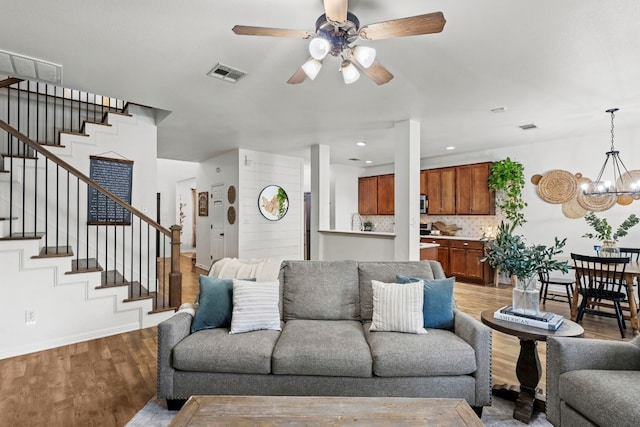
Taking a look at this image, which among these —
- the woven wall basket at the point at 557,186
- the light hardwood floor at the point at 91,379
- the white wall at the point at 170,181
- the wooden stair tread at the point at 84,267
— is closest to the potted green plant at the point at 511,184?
the woven wall basket at the point at 557,186

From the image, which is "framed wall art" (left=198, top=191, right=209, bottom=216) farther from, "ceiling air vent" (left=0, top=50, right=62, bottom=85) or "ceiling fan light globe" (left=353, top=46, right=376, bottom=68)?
"ceiling fan light globe" (left=353, top=46, right=376, bottom=68)

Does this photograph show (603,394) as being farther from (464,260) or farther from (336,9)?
(464,260)

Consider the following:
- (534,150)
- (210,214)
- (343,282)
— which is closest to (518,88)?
(343,282)

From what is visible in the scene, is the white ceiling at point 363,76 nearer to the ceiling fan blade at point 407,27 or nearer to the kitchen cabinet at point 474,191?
the ceiling fan blade at point 407,27

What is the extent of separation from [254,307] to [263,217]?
445 cm

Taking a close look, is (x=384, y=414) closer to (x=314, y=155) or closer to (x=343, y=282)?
(x=343, y=282)

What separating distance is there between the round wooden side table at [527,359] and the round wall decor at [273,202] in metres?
5.07

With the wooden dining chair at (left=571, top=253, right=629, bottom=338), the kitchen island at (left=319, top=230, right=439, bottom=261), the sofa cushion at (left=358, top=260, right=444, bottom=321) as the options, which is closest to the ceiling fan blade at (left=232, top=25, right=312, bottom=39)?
the sofa cushion at (left=358, top=260, right=444, bottom=321)

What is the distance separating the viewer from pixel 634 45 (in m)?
2.44

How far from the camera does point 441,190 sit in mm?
6836

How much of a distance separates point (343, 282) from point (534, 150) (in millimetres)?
5056

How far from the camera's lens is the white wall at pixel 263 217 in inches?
253

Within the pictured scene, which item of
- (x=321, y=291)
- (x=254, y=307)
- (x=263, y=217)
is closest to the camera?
(x=254, y=307)

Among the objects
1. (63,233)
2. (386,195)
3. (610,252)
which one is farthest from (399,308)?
(386,195)
